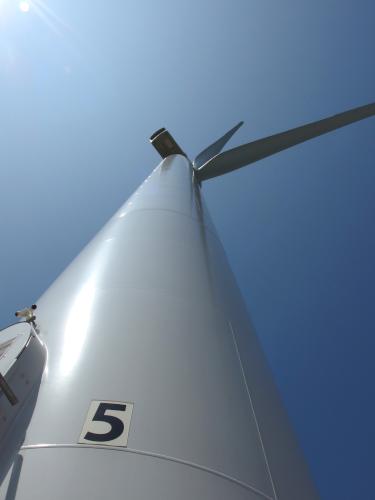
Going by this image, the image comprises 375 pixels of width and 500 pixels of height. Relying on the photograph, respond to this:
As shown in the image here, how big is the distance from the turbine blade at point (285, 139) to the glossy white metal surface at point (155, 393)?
30.4 ft

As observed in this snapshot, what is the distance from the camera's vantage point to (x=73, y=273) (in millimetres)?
4648

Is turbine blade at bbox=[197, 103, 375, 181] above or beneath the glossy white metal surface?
above

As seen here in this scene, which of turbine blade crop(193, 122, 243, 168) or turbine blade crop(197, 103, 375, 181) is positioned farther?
turbine blade crop(193, 122, 243, 168)

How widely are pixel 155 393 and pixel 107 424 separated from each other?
0.39 meters

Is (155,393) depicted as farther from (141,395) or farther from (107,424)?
(107,424)

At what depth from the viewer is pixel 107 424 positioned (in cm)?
230

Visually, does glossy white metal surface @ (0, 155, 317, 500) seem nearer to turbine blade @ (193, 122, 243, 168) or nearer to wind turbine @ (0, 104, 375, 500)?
wind turbine @ (0, 104, 375, 500)

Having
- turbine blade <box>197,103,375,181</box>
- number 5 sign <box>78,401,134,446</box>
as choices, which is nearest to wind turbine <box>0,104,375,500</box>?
number 5 sign <box>78,401,134,446</box>

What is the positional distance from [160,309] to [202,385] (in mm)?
927

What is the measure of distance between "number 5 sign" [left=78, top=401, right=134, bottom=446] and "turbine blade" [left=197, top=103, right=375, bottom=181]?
11.3 m

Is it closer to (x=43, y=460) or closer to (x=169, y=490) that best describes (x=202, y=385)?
(x=169, y=490)

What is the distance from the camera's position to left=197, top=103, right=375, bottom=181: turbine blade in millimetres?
12703

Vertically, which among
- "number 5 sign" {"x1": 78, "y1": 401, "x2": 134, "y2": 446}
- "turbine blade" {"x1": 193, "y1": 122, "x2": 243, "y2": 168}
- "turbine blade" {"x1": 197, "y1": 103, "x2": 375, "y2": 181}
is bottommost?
"number 5 sign" {"x1": 78, "y1": 401, "x2": 134, "y2": 446}

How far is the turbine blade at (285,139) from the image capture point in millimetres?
12703
